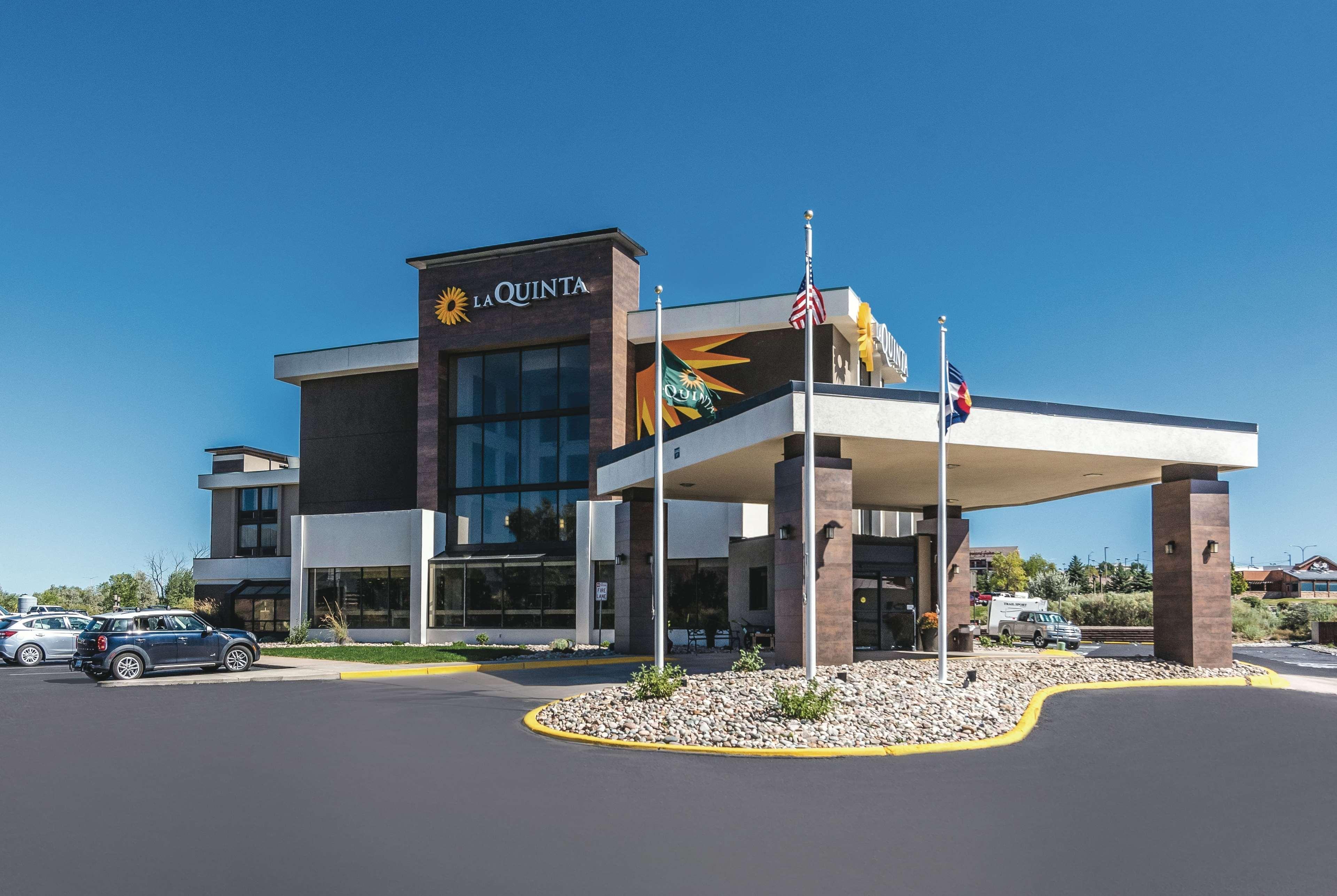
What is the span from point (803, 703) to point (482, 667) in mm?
13754

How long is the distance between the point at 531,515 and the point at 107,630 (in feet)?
59.3

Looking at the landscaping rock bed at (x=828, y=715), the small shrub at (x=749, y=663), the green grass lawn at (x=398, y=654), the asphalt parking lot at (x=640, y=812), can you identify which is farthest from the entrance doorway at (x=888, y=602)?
the asphalt parking lot at (x=640, y=812)

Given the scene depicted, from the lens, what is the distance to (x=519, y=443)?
39.9 metres

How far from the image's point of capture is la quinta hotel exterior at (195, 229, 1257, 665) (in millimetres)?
22344

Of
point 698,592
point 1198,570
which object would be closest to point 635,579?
point 698,592

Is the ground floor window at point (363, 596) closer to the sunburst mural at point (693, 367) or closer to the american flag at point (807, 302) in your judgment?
the sunburst mural at point (693, 367)

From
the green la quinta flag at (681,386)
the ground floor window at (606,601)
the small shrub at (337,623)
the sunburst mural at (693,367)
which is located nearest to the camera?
the green la quinta flag at (681,386)

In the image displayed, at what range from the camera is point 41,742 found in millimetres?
13344

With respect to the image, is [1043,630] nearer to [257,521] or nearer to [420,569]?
[420,569]

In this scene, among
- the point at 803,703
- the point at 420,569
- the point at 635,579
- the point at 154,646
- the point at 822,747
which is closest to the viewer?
the point at 822,747

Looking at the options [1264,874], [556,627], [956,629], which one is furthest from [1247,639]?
[1264,874]

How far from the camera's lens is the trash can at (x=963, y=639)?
2895 centimetres

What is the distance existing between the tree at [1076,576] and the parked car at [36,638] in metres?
64.9

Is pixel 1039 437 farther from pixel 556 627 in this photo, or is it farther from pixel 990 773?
pixel 556 627
